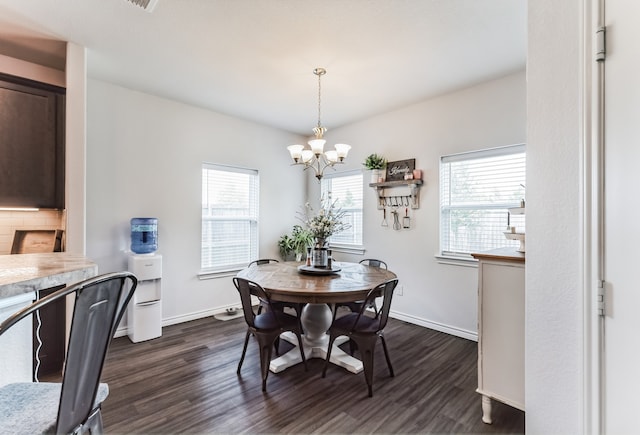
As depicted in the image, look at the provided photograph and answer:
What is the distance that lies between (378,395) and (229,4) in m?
3.04

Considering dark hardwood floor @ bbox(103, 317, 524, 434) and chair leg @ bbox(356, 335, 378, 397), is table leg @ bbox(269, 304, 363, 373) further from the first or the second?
chair leg @ bbox(356, 335, 378, 397)

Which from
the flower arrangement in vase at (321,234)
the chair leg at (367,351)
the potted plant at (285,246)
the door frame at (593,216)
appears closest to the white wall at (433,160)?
the potted plant at (285,246)

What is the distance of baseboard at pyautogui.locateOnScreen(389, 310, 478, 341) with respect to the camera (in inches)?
130

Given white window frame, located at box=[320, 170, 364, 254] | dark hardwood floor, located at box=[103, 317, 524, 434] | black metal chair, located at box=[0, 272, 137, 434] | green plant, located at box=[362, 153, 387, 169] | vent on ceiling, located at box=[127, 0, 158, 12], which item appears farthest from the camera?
white window frame, located at box=[320, 170, 364, 254]

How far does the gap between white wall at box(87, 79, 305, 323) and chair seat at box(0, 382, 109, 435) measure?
2.70m

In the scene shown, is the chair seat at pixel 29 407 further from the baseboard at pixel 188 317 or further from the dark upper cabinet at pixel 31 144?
the baseboard at pixel 188 317

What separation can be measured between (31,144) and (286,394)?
2941mm

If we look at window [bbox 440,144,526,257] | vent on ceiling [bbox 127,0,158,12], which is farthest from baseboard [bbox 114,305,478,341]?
vent on ceiling [bbox 127,0,158,12]

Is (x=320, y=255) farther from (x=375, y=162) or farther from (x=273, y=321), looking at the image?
(x=375, y=162)

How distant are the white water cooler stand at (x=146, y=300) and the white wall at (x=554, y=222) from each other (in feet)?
11.2

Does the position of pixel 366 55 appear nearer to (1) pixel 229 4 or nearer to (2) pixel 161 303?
(1) pixel 229 4

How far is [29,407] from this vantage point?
2.89 feet

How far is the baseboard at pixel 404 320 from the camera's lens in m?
3.35

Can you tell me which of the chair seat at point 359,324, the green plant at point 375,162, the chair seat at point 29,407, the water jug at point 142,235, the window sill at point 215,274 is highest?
the green plant at point 375,162
